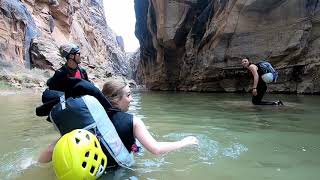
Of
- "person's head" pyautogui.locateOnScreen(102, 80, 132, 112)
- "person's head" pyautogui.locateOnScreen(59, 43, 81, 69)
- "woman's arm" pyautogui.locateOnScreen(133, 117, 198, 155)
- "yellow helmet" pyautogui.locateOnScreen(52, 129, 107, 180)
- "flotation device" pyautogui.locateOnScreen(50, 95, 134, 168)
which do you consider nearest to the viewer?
"yellow helmet" pyautogui.locateOnScreen(52, 129, 107, 180)

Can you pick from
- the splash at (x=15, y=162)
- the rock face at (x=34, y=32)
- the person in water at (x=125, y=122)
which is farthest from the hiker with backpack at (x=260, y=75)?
the rock face at (x=34, y=32)

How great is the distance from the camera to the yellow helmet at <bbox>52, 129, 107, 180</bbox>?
8.95ft

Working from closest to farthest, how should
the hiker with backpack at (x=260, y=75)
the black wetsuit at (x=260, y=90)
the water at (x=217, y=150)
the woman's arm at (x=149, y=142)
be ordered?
the woman's arm at (x=149, y=142) < the water at (x=217, y=150) < the hiker with backpack at (x=260, y=75) < the black wetsuit at (x=260, y=90)

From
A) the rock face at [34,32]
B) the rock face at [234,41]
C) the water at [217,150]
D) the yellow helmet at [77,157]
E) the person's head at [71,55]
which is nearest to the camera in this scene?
the yellow helmet at [77,157]

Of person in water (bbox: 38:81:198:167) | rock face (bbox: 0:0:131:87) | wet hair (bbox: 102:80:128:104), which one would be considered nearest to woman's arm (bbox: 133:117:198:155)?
person in water (bbox: 38:81:198:167)

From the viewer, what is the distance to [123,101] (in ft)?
11.1

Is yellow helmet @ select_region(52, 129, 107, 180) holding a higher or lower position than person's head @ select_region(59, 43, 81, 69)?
lower

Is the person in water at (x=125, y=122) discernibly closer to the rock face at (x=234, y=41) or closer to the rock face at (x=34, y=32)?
the rock face at (x=234, y=41)

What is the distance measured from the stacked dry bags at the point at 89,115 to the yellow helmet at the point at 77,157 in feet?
0.90

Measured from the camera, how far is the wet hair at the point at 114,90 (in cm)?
337

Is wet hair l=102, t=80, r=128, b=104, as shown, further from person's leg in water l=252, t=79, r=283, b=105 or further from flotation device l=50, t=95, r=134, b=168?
person's leg in water l=252, t=79, r=283, b=105

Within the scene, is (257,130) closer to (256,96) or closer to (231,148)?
(231,148)

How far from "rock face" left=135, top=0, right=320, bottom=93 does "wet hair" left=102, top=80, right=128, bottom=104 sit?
43.7 feet

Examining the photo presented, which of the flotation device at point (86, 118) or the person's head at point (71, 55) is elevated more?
the person's head at point (71, 55)
